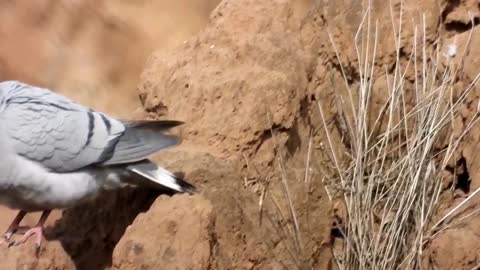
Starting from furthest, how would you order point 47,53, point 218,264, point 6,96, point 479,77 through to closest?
point 47,53 → point 479,77 → point 6,96 → point 218,264

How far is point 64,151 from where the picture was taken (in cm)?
286

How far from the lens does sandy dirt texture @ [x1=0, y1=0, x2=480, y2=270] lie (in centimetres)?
276

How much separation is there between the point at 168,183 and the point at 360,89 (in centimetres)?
94

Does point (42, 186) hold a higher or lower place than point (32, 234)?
higher

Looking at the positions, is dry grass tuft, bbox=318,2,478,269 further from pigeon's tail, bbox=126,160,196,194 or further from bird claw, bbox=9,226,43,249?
bird claw, bbox=9,226,43,249

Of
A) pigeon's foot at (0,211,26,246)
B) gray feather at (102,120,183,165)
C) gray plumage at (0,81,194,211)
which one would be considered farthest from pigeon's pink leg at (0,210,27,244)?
gray feather at (102,120,183,165)

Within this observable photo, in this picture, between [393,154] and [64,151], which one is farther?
[393,154]

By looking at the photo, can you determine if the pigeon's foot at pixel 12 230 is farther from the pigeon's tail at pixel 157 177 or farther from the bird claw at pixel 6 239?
the pigeon's tail at pixel 157 177

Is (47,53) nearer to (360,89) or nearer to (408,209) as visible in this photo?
(360,89)

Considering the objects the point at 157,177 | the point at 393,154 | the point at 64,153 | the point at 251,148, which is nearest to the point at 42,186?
the point at 64,153

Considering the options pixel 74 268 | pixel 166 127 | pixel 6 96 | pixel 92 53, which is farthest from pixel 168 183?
pixel 92 53

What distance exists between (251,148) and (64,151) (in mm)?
648

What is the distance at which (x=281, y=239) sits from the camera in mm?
3039

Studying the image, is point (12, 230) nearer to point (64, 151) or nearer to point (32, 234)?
point (32, 234)
